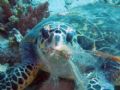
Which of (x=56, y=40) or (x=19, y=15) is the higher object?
(x=19, y=15)

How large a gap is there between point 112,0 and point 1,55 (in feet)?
10.2

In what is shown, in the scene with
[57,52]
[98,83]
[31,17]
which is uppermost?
[31,17]

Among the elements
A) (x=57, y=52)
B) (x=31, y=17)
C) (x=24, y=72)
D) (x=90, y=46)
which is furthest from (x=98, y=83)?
(x=31, y=17)

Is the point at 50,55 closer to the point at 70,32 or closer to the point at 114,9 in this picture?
the point at 70,32

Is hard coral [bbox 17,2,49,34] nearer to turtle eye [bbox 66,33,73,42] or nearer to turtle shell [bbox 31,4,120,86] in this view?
turtle shell [bbox 31,4,120,86]

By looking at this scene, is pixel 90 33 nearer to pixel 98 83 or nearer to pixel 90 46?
pixel 90 46

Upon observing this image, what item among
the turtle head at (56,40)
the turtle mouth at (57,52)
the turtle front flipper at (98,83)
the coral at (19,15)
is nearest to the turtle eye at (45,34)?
the turtle head at (56,40)

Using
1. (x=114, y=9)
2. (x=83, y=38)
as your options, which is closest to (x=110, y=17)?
(x=114, y=9)

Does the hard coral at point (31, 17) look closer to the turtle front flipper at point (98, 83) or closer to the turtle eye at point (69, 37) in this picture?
the turtle front flipper at point (98, 83)

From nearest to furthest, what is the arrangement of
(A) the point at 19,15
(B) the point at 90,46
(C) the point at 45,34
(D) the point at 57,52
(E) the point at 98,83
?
(D) the point at 57,52
(C) the point at 45,34
(E) the point at 98,83
(B) the point at 90,46
(A) the point at 19,15

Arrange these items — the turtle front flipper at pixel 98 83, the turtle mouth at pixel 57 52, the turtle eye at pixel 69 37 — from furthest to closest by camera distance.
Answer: the turtle front flipper at pixel 98 83
the turtle eye at pixel 69 37
the turtle mouth at pixel 57 52

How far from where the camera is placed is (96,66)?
99.0 inches

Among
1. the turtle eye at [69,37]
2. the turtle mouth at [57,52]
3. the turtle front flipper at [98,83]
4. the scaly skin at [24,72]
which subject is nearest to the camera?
the turtle mouth at [57,52]

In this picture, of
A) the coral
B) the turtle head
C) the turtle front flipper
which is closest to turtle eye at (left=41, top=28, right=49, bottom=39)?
the turtle head
